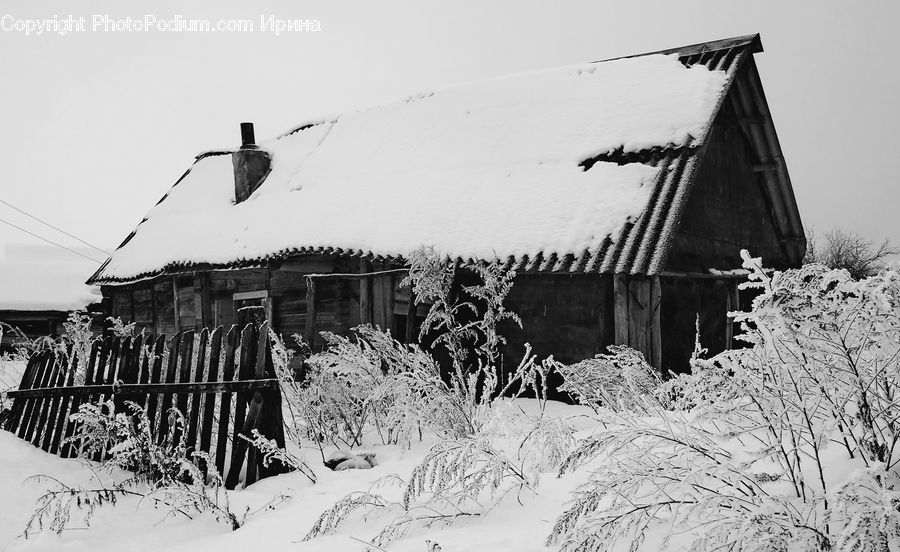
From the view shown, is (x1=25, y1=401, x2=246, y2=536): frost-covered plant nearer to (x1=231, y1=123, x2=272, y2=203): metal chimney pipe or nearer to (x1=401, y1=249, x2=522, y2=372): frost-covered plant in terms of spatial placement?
(x1=401, y1=249, x2=522, y2=372): frost-covered plant

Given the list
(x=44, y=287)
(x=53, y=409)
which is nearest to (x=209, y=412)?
(x=53, y=409)

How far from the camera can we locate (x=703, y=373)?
239cm

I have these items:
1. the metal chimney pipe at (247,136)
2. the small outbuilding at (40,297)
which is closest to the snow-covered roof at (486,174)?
the metal chimney pipe at (247,136)

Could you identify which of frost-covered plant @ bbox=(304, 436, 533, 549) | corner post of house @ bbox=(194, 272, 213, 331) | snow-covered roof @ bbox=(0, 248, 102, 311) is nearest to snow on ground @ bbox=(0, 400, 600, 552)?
frost-covered plant @ bbox=(304, 436, 533, 549)

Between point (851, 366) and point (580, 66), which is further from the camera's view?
point (580, 66)

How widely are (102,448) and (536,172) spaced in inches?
237

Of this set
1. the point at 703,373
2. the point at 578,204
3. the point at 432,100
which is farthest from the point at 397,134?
the point at 703,373

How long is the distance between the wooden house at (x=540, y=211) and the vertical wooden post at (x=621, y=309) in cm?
2

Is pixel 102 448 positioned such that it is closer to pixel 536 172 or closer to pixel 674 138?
pixel 536 172

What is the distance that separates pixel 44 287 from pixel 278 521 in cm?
2274

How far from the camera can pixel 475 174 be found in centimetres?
912

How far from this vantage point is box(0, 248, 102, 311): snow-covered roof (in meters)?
20.9

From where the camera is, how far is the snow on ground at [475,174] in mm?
7715

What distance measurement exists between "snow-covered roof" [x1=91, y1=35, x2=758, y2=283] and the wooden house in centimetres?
3
